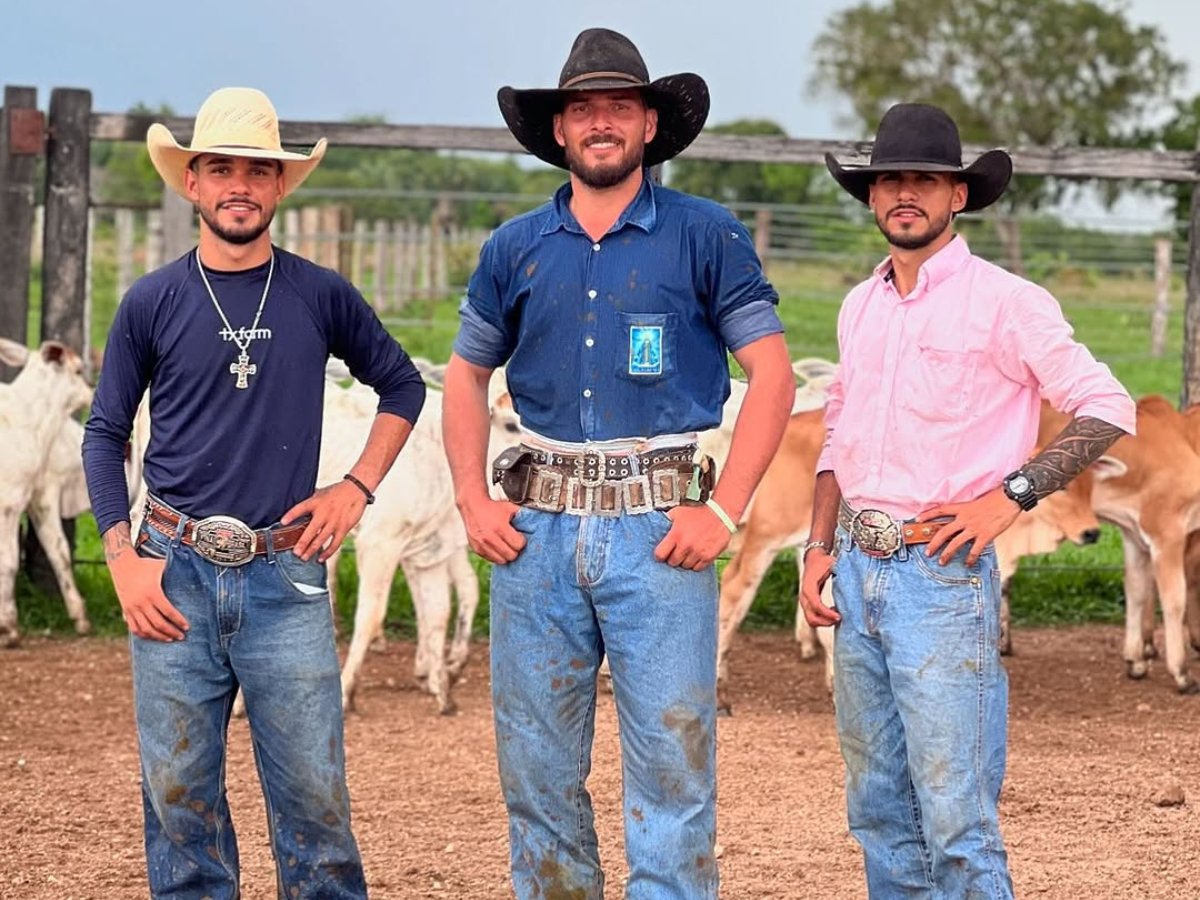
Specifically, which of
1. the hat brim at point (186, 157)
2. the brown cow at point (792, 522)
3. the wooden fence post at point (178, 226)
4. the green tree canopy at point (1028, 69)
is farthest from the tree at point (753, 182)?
the hat brim at point (186, 157)

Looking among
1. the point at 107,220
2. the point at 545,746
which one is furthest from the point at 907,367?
the point at 107,220

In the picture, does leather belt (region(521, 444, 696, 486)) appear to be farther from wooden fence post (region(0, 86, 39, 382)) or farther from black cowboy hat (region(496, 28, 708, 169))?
wooden fence post (region(0, 86, 39, 382))

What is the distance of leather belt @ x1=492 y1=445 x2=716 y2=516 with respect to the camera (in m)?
4.53

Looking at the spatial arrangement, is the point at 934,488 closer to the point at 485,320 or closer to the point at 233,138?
the point at 485,320

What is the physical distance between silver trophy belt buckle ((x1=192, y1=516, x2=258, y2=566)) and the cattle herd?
374 centimetres

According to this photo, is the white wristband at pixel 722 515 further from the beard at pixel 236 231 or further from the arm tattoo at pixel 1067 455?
the beard at pixel 236 231

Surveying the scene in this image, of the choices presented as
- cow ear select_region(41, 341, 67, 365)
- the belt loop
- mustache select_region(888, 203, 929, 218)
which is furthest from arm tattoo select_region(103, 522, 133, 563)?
cow ear select_region(41, 341, 67, 365)

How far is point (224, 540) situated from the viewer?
4.78 m

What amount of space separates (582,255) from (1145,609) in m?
6.40

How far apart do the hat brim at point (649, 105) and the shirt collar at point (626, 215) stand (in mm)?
193

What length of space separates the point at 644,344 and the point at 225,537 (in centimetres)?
117

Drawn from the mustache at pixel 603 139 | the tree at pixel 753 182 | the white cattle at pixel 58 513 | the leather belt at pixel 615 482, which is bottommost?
the white cattle at pixel 58 513

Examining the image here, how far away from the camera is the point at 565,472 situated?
15.0 feet

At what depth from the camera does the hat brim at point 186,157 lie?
4926mm
